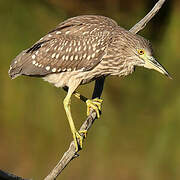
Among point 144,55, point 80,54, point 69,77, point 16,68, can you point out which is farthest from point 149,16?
point 16,68

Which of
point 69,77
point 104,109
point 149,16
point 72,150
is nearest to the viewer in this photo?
point 72,150

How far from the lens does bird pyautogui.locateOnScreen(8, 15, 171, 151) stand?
387cm

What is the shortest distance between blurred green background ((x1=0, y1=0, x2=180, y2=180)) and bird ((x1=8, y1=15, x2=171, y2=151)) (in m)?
1.66

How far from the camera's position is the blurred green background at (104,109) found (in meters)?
5.68

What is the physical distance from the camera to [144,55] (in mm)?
3803

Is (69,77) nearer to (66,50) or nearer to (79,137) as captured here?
(66,50)

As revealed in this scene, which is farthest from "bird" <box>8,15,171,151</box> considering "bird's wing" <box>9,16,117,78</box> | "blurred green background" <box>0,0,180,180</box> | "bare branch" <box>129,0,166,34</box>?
"blurred green background" <box>0,0,180,180</box>

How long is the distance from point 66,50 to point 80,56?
0.37ft

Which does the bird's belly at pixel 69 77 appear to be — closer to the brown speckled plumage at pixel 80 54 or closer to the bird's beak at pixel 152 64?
the brown speckled plumage at pixel 80 54

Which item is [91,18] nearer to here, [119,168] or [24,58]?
[24,58]

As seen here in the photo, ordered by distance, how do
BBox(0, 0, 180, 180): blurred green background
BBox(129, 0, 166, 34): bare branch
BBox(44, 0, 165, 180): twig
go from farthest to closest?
BBox(0, 0, 180, 180): blurred green background
BBox(129, 0, 166, 34): bare branch
BBox(44, 0, 165, 180): twig

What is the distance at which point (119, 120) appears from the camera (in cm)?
586

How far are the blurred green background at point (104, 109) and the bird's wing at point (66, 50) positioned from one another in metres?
1.65

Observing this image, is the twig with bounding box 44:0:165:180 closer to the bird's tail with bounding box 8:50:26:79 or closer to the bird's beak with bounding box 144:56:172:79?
the bird's beak with bounding box 144:56:172:79
